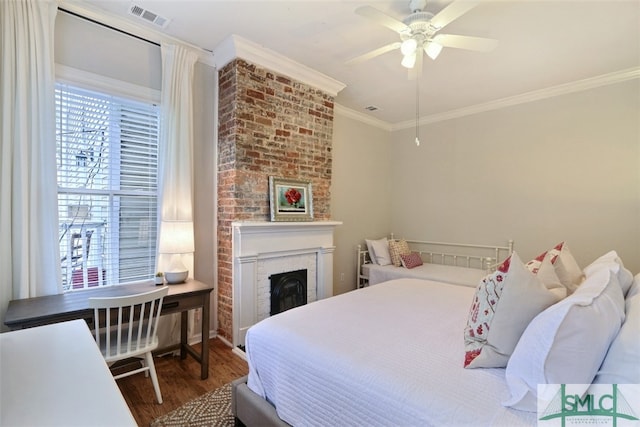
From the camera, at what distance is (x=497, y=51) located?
2695 millimetres

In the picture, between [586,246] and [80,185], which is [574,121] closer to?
[586,246]

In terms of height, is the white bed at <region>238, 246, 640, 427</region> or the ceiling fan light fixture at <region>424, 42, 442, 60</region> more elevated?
the ceiling fan light fixture at <region>424, 42, 442, 60</region>

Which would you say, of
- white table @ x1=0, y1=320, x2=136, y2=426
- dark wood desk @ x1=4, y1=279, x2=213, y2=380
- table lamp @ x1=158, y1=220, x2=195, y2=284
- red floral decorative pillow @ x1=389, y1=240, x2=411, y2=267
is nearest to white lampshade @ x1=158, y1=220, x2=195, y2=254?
table lamp @ x1=158, y1=220, x2=195, y2=284

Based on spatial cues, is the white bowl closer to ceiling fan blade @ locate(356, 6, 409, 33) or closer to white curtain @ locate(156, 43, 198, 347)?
white curtain @ locate(156, 43, 198, 347)

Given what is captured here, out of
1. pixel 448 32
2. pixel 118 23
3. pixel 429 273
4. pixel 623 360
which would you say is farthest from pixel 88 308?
pixel 429 273

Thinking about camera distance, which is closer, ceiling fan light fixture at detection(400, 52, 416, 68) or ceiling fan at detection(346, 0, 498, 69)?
ceiling fan at detection(346, 0, 498, 69)

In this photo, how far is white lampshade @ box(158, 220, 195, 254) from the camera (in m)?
2.36

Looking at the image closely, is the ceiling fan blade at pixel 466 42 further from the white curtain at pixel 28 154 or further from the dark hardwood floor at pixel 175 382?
the dark hardwood floor at pixel 175 382

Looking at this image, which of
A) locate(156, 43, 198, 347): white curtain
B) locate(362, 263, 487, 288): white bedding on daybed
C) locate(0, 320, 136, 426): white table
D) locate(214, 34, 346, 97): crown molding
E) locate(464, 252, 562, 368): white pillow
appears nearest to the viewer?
locate(0, 320, 136, 426): white table

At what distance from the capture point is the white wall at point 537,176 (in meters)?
3.13

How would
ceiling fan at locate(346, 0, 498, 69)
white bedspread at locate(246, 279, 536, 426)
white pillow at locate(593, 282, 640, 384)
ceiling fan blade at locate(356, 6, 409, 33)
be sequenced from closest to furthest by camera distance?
white pillow at locate(593, 282, 640, 384)
white bedspread at locate(246, 279, 536, 426)
ceiling fan blade at locate(356, 6, 409, 33)
ceiling fan at locate(346, 0, 498, 69)

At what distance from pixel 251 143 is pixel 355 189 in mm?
1972

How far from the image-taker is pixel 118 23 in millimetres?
2373

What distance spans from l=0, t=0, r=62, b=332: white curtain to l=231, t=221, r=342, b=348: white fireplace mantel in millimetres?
1264
